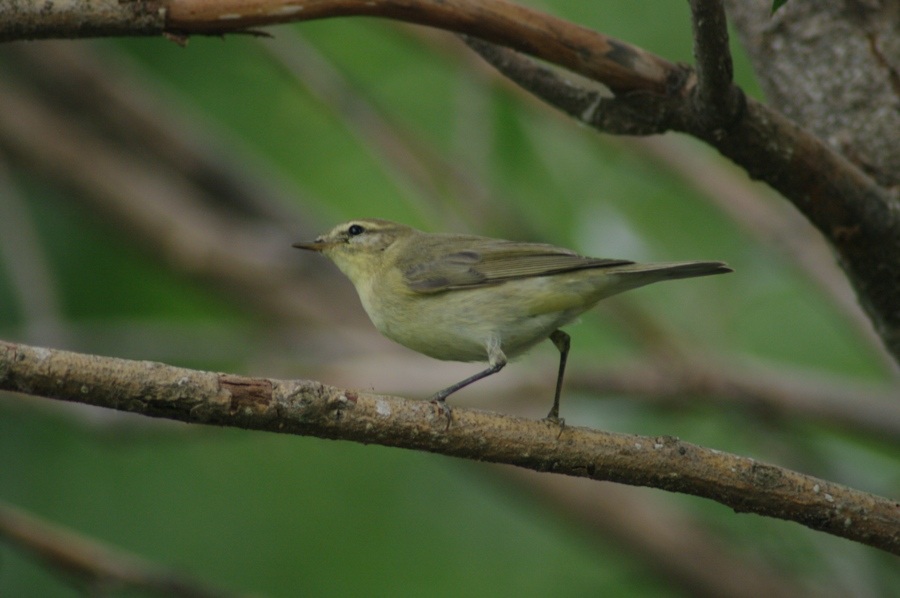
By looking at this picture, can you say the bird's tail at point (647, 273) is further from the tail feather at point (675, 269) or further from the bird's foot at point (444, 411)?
the bird's foot at point (444, 411)

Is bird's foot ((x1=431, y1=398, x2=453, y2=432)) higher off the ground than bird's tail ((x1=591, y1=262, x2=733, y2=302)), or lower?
lower

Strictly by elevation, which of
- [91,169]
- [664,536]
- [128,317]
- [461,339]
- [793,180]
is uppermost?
[91,169]

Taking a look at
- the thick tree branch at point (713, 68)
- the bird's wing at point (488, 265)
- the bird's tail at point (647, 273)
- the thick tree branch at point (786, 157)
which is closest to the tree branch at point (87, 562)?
the bird's wing at point (488, 265)

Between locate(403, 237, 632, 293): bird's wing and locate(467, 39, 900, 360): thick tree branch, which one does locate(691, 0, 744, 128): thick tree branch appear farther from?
locate(403, 237, 632, 293): bird's wing

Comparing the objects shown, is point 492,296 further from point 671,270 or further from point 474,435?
point 474,435

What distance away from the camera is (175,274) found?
7387 mm

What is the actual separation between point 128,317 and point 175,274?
0.94m

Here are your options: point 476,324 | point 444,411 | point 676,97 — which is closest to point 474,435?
point 444,411

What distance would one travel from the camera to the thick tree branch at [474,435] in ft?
7.31

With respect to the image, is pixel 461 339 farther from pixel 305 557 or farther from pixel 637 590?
pixel 305 557

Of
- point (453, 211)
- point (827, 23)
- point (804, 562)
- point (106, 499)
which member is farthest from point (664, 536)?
point (106, 499)

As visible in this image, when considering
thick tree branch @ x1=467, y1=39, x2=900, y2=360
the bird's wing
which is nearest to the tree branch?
the bird's wing

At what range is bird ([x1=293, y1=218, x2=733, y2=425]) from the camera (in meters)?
3.97

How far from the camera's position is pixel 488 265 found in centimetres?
436
